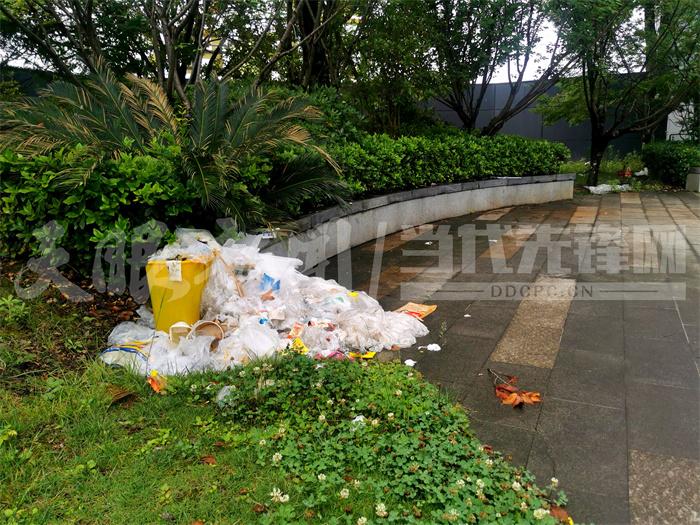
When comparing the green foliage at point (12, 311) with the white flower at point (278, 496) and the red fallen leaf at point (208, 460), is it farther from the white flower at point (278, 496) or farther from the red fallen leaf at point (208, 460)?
the white flower at point (278, 496)

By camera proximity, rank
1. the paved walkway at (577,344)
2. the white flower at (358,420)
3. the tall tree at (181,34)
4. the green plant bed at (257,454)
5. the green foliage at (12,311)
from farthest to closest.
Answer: the tall tree at (181,34)
the green foliage at (12,311)
the white flower at (358,420)
the paved walkway at (577,344)
the green plant bed at (257,454)

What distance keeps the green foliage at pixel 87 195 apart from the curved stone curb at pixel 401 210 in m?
1.16

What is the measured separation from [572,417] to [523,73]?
32.5 ft

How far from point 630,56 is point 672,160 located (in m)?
3.00

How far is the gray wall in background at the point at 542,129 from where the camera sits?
17.8 metres

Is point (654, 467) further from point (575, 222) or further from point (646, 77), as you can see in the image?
point (646, 77)

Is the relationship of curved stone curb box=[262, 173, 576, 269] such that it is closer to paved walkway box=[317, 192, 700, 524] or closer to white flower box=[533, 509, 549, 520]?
paved walkway box=[317, 192, 700, 524]

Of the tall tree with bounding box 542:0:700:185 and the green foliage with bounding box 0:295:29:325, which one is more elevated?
the tall tree with bounding box 542:0:700:185

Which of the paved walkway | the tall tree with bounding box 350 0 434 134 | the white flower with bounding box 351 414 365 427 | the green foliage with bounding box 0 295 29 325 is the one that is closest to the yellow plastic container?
the green foliage with bounding box 0 295 29 325

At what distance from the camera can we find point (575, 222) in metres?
9.19

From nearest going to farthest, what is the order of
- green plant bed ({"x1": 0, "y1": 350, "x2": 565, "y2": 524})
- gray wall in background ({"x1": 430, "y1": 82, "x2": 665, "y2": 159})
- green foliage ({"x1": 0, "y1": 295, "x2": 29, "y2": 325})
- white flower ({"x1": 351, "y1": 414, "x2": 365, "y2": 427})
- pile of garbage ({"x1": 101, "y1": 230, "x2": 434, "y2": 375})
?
green plant bed ({"x1": 0, "y1": 350, "x2": 565, "y2": 524})
white flower ({"x1": 351, "y1": 414, "x2": 365, "y2": 427})
pile of garbage ({"x1": 101, "y1": 230, "x2": 434, "y2": 375})
green foliage ({"x1": 0, "y1": 295, "x2": 29, "y2": 325})
gray wall in background ({"x1": 430, "y1": 82, "x2": 665, "y2": 159})

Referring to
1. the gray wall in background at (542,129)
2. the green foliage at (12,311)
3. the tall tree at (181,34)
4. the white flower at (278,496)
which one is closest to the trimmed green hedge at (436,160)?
the tall tree at (181,34)

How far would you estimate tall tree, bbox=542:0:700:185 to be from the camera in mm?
10500

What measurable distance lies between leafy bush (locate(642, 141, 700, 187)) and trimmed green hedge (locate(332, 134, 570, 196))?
3.47 meters
